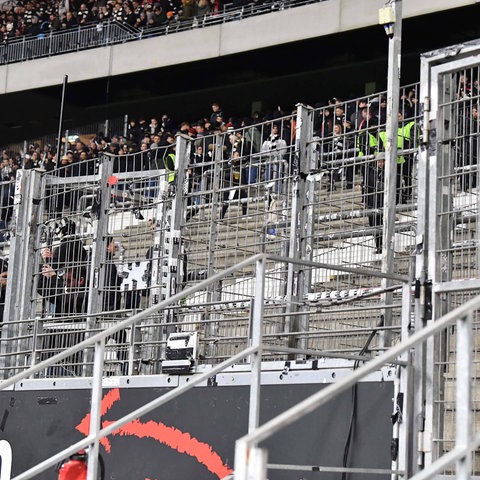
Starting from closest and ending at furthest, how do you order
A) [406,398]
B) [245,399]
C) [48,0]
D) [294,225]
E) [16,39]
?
[406,398], [245,399], [294,225], [16,39], [48,0]

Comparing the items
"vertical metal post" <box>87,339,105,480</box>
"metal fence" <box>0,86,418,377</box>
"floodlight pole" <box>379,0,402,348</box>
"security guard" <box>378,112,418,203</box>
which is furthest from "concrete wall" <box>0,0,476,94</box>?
"vertical metal post" <box>87,339,105,480</box>

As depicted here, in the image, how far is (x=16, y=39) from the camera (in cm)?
3105

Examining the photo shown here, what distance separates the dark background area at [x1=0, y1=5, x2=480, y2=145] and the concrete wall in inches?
19.3

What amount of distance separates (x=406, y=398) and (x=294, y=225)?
8.94 ft

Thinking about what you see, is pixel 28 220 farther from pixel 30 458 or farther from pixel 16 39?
pixel 16 39

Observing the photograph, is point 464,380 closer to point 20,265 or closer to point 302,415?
point 302,415

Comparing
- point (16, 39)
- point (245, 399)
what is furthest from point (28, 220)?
point (16, 39)

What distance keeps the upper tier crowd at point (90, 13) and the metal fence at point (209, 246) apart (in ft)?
52.2

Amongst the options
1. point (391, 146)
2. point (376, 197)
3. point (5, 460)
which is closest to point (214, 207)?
point (376, 197)

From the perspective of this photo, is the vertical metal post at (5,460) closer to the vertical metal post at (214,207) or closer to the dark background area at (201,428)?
the dark background area at (201,428)

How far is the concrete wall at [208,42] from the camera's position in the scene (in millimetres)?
23641

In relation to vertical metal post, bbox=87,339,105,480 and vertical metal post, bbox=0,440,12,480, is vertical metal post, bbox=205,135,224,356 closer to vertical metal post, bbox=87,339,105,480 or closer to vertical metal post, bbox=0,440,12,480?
vertical metal post, bbox=0,440,12,480

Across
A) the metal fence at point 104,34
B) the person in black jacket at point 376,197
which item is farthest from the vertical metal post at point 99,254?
the metal fence at point 104,34

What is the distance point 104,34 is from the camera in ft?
94.4
